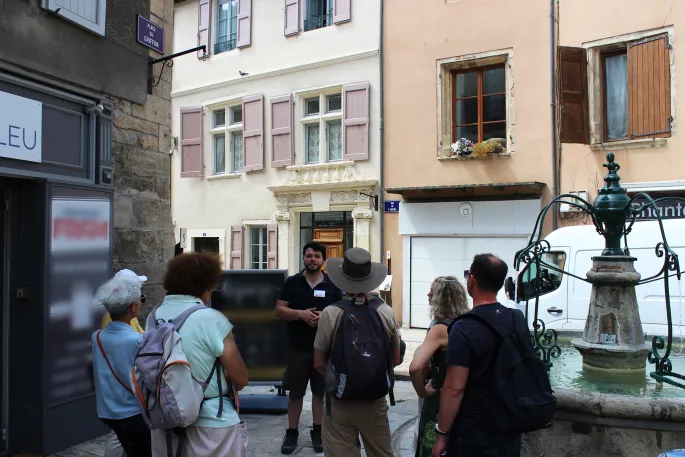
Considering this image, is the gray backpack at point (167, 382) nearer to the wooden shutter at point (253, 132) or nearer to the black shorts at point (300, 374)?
the black shorts at point (300, 374)

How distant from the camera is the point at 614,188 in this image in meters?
4.15

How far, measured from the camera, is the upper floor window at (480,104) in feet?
41.2

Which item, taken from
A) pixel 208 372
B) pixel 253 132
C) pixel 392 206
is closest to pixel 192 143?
pixel 253 132

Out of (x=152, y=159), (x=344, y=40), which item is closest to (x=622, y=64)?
(x=344, y=40)

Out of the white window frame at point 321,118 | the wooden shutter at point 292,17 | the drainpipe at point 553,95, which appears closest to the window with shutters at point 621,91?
the drainpipe at point 553,95

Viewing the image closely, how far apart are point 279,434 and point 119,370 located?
7.78 feet

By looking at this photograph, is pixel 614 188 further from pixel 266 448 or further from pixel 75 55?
pixel 75 55

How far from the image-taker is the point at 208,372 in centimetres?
272

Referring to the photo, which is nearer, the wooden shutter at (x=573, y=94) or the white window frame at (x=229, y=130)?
the wooden shutter at (x=573, y=94)

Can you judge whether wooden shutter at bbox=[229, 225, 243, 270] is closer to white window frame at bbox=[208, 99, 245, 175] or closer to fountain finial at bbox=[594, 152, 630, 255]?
white window frame at bbox=[208, 99, 245, 175]

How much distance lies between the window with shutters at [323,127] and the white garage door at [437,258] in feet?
10.0

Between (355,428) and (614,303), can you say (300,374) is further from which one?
(614,303)

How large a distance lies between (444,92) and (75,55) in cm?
909

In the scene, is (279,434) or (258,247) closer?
(279,434)
